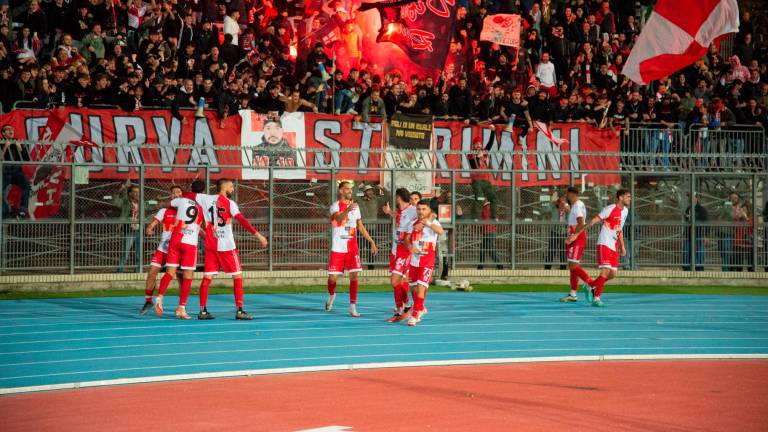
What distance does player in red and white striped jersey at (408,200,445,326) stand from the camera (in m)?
17.0

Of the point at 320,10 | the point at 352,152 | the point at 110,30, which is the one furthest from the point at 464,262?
the point at 110,30

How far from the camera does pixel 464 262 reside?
24.1 meters

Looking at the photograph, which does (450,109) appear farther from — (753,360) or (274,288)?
(753,360)

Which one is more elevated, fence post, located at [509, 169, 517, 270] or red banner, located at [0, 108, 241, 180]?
red banner, located at [0, 108, 241, 180]

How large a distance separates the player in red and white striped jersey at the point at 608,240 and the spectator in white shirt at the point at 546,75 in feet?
31.7

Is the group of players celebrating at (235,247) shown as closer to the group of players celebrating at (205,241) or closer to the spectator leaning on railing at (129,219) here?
the group of players celebrating at (205,241)

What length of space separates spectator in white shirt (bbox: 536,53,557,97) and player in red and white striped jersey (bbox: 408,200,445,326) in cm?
1338

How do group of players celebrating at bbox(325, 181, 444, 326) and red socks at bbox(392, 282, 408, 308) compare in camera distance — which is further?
red socks at bbox(392, 282, 408, 308)

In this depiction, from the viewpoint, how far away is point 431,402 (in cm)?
1075

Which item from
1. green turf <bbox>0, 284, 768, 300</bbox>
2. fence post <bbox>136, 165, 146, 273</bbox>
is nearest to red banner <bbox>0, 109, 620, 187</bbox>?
fence post <bbox>136, 165, 146, 273</bbox>

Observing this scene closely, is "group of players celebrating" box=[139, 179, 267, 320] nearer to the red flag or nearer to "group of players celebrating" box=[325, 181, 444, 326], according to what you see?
"group of players celebrating" box=[325, 181, 444, 326]

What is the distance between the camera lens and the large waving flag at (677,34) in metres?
18.8

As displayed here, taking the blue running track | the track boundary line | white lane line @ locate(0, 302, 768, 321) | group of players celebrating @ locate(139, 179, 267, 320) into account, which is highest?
group of players celebrating @ locate(139, 179, 267, 320)

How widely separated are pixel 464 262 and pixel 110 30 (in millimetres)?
9660
